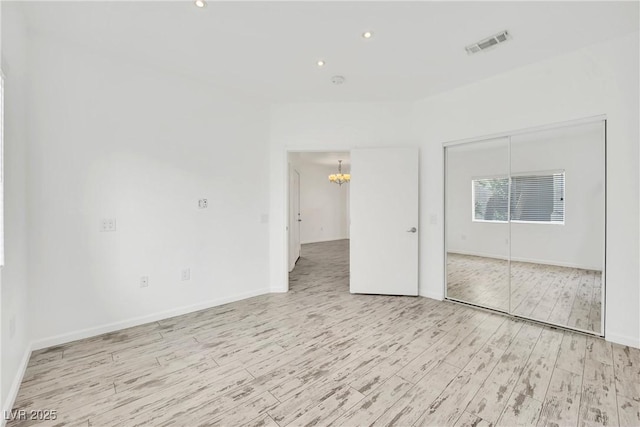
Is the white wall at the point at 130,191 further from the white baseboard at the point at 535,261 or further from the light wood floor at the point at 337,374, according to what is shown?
the white baseboard at the point at 535,261

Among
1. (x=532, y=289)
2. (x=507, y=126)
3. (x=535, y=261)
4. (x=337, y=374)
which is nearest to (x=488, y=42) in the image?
(x=507, y=126)

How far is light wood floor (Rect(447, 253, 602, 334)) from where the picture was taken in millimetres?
2812

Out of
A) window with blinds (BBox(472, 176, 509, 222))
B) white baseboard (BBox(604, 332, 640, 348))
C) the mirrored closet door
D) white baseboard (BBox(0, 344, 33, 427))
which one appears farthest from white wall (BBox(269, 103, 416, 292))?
white baseboard (BBox(604, 332, 640, 348))

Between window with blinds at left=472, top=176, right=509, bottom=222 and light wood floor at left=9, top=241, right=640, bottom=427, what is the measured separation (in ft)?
3.87

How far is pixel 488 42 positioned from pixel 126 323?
4559 mm

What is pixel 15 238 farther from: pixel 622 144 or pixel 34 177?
pixel 622 144

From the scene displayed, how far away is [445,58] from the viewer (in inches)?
114

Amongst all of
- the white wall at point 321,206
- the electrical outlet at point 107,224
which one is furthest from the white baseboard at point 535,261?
the white wall at point 321,206

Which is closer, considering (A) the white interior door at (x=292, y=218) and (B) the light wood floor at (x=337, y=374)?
(B) the light wood floor at (x=337, y=374)

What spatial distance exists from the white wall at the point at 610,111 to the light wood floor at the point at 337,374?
1.67 ft

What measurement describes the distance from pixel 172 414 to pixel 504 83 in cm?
434

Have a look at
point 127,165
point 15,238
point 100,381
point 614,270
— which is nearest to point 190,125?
point 127,165

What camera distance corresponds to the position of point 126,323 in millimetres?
2934

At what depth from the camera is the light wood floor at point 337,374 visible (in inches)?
67.6
